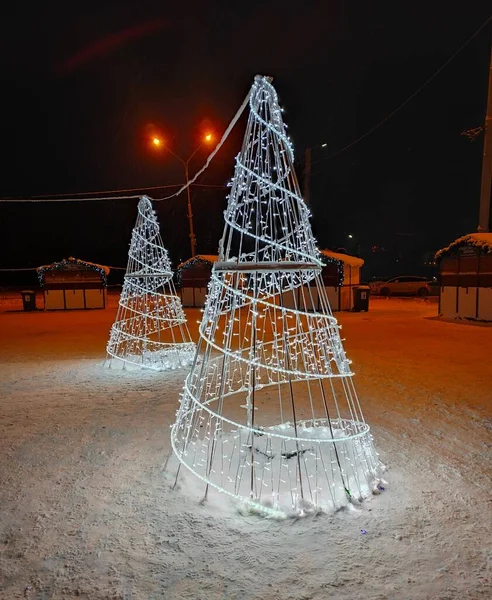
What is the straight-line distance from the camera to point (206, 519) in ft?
10.1

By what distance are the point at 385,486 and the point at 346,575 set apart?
3.84 ft

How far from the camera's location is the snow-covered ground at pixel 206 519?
2457 mm

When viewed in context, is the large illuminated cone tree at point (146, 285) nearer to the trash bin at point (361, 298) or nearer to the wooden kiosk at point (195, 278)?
the trash bin at point (361, 298)

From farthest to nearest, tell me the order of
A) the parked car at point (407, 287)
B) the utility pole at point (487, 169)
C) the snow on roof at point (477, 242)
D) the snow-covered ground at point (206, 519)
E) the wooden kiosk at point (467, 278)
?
1. the parked car at point (407, 287)
2. the wooden kiosk at point (467, 278)
3. the snow on roof at point (477, 242)
4. the utility pole at point (487, 169)
5. the snow-covered ground at point (206, 519)

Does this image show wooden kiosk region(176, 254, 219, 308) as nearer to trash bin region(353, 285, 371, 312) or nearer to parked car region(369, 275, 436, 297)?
trash bin region(353, 285, 371, 312)

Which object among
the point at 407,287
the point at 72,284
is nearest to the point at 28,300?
the point at 72,284

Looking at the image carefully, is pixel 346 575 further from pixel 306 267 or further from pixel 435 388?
pixel 435 388

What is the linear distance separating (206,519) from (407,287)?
25829mm

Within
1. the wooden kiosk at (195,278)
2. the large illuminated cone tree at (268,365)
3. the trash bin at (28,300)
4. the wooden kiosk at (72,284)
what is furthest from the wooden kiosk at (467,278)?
the trash bin at (28,300)

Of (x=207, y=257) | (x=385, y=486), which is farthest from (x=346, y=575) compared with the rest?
(x=207, y=257)

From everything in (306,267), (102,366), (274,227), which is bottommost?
(102,366)

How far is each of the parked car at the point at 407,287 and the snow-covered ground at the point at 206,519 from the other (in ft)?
71.0

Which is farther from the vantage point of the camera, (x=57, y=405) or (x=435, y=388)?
(x=435, y=388)

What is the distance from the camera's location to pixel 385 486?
138 inches
